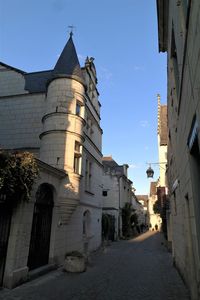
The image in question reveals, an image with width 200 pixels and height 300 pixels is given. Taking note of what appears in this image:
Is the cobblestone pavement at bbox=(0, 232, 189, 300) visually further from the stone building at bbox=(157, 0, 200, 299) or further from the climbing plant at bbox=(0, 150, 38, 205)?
the climbing plant at bbox=(0, 150, 38, 205)

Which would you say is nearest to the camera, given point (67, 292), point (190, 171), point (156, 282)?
point (190, 171)

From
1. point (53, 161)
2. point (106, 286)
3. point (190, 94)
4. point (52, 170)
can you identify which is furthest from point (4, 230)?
point (190, 94)

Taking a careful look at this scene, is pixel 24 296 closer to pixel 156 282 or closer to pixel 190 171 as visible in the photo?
pixel 156 282

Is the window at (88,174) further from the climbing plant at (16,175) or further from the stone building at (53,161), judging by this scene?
the climbing plant at (16,175)

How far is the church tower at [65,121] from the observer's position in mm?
10984

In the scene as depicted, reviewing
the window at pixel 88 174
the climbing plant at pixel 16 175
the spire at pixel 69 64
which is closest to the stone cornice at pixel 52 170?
the climbing plant at pixel 16 175

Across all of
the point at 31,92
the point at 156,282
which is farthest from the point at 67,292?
the point at 31,92

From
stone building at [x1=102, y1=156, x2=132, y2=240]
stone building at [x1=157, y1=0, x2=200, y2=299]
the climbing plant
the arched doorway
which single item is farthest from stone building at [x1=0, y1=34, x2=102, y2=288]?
stone building at [x1=102, y1=156, x2=132, y2=240]

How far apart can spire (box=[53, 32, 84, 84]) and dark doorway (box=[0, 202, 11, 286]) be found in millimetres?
7526

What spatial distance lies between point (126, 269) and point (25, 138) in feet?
28.3

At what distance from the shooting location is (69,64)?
12.9 meters

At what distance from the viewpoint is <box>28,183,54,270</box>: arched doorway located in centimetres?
856

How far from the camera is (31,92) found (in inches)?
565

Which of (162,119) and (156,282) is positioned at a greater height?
(162,119)
